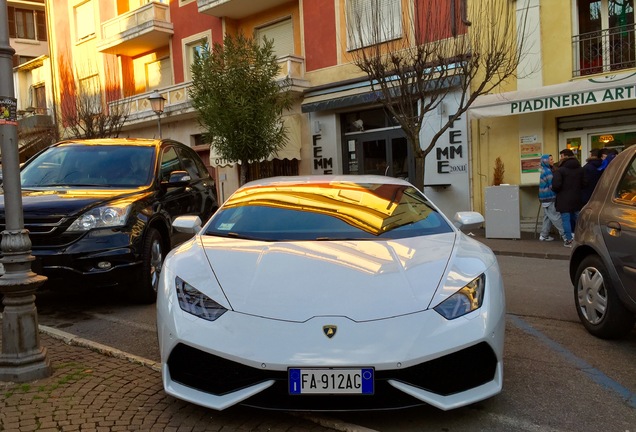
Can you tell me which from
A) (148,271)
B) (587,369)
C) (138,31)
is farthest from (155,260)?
(138,31)

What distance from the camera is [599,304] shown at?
4.35 m

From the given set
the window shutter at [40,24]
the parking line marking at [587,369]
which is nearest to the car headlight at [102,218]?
the parking line marking at [587,369]

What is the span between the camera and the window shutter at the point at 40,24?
36719 millimetres

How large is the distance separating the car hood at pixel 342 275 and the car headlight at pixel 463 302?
4 centimetres

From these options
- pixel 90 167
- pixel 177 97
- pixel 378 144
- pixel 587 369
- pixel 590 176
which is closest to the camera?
pixel 587 369

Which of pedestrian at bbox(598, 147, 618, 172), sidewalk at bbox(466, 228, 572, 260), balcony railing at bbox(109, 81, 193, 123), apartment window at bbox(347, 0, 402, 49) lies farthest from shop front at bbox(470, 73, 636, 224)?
balcony railing at bbox(109, 81, 193, 123)

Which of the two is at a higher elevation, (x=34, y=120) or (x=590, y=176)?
(x=34, y=120)

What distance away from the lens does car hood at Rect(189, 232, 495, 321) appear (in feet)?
9.02

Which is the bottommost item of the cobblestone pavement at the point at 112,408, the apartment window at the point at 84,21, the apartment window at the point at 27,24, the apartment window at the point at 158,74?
Result: the cobblestone pavement at the point at 112,408

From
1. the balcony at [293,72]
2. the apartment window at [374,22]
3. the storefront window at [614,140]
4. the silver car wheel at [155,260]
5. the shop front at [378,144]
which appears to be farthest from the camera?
the balcony at [293,72]

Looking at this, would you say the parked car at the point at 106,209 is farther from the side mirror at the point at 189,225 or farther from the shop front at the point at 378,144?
the shop front at the point at 378,144

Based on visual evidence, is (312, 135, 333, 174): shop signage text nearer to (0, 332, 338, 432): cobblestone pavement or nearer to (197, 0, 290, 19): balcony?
(197, 0, 290, 19): balcony

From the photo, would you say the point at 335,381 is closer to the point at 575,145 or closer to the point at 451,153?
the point at 575,145

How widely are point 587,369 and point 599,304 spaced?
840 mm
